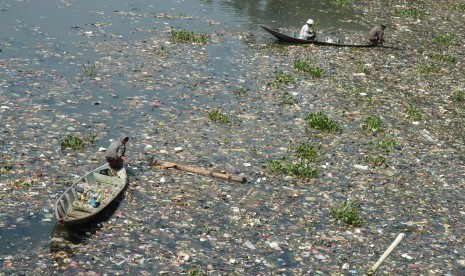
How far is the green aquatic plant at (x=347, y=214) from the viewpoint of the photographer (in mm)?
15289

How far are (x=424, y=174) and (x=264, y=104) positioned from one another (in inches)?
263

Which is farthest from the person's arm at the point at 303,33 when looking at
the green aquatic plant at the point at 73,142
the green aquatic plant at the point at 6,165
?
the green aquatic plant at the point at 6,165

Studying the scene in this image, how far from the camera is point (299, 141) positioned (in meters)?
19.9

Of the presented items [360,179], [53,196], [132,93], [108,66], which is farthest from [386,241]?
[108,66]

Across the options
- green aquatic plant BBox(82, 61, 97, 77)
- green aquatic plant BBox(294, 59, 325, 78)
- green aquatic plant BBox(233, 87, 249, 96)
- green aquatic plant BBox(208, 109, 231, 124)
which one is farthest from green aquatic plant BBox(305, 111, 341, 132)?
green aquatic plant BBox(82, 61, 97, 77)

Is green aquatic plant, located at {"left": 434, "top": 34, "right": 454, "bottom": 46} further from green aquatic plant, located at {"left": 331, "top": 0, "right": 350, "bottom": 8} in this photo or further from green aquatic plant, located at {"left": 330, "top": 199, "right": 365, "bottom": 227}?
green aquatic plant, located at {"left": 330, "top": 199, "right": 365, "bottom": 227}

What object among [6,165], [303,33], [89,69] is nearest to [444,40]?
[303,33]

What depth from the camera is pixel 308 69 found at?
86.0ft

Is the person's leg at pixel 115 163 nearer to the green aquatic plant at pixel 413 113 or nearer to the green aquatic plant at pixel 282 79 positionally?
the green aquatic plant at pixel 282 79

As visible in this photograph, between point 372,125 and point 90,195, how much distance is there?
10524 millimetres

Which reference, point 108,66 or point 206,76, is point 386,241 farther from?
point 108,66

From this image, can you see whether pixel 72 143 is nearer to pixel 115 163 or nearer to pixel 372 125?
pixel 115 163

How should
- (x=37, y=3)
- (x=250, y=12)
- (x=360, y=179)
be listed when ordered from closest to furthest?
(x=360, y=179) < (x=37, y=3) < (x=250, y=12)

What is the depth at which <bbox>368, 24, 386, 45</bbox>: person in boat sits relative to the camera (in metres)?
30.9
